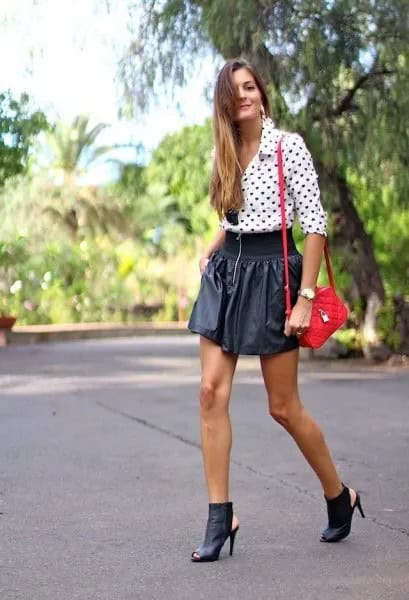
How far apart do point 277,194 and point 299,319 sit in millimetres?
515

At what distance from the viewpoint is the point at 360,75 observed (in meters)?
16.2

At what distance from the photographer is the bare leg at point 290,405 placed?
529 centimetres

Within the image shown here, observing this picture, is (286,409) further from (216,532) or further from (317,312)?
(216,532)

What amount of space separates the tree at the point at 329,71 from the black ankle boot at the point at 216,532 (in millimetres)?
10746

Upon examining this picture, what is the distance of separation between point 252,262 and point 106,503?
1.87 m

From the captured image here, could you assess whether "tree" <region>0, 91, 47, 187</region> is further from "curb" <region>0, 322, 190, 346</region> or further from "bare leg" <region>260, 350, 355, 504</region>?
"bare leg" <region>260, 350, 355, 504</region>

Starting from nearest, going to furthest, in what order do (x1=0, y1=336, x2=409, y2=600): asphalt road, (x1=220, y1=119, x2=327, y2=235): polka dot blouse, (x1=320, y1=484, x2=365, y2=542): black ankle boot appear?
(x1=0, y1=336, x2=409, y2=600): asphalt road < (x1=220, y1=119, x2=327, y2=235): polka dot blouse < (x1=320, y1=484, x2=365, y2=542): black ankle boot

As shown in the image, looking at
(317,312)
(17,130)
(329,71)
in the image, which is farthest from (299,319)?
(17,130)

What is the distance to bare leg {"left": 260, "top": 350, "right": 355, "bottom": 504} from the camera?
5.29m

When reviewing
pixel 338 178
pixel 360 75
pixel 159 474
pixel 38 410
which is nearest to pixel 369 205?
pixel 338 178

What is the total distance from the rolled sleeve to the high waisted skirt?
128 millimetres

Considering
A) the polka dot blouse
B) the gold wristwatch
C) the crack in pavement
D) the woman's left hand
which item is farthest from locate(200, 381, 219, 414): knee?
the crack in pavement

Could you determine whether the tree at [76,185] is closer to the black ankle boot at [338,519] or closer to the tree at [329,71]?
the tree at [329,71]

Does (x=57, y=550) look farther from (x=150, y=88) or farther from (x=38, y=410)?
(x=150, y=88)
